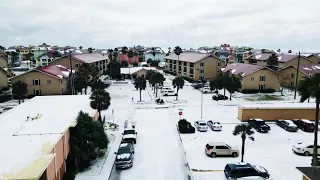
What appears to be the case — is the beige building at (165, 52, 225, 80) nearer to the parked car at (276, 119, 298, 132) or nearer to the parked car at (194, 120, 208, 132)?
the parked car at (276, 119, 298, 132)

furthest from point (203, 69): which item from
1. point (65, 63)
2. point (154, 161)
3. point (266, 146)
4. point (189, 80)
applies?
point (154, 161)

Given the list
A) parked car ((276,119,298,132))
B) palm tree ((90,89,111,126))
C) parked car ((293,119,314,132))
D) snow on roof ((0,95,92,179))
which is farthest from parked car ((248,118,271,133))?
snow on roof ((0,95,92,179))

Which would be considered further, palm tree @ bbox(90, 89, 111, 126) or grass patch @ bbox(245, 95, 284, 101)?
grass patch @ bbox(245, 95, 284, 101)

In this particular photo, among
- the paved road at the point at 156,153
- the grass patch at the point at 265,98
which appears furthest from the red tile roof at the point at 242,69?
the paved road at the point at 156,153

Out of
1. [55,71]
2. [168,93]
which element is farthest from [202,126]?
[55,71]

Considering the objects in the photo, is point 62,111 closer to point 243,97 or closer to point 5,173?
point 5,173

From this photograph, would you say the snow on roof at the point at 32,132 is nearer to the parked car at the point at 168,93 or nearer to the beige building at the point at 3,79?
the parked car at the point at 168,93

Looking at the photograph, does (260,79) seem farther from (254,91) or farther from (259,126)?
(259,126)
